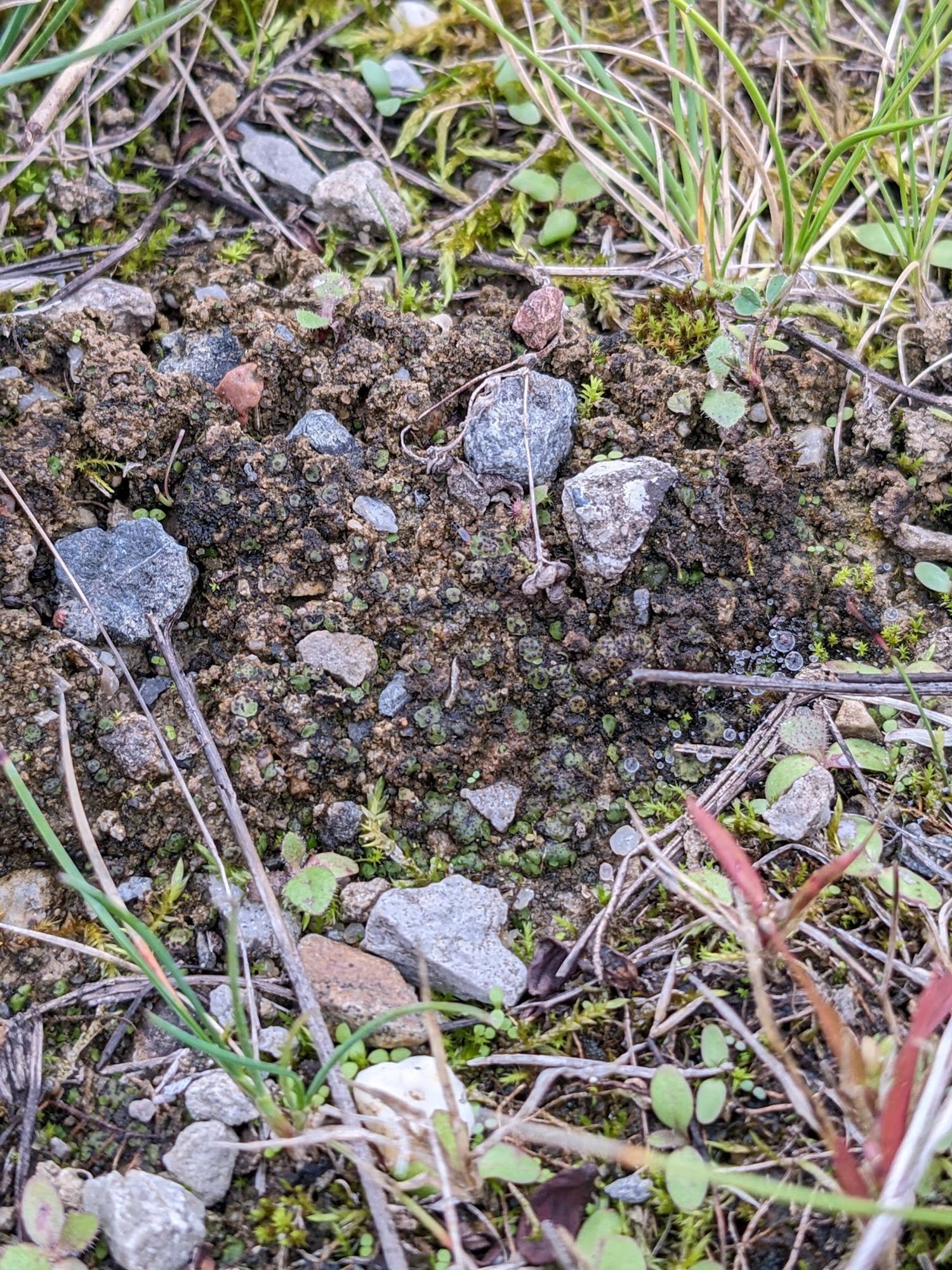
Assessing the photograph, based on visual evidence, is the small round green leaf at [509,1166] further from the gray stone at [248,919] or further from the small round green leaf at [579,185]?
the small round green leaf at [579,185]

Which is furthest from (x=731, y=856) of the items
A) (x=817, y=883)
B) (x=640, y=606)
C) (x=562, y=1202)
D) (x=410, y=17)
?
(x=410, y=17)

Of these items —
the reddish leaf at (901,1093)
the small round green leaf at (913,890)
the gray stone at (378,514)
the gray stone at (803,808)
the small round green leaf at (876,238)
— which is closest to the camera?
the reddish leaf at (901,1093)

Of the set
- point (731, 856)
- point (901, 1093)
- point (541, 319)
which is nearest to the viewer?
point (901, 1093)

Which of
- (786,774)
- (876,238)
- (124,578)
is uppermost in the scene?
(124,578)

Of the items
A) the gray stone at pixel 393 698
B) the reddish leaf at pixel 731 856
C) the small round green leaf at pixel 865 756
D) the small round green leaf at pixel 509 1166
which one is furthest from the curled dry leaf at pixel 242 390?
the small round green leaf at pixel 509 1166

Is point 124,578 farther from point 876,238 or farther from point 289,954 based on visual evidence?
point 876,238

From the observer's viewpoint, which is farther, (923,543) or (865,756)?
(923,543)

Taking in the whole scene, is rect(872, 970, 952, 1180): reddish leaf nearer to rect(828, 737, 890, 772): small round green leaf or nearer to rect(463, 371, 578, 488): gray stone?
rect(828, 737, 890, 772): small round green leaf
